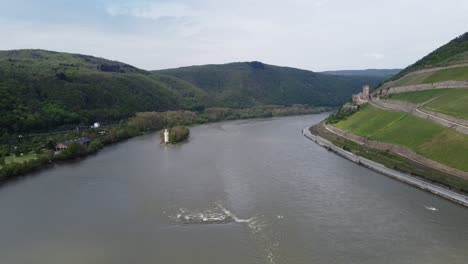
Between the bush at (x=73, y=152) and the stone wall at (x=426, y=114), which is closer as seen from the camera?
the stone wall at (x=426, y=114)

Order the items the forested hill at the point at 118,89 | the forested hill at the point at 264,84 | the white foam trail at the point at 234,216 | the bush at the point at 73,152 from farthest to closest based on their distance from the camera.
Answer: the forested hill at the point at 264,84, the forested hill at the point at 118,89, the bush at the point at 73,152, the white foam trail at the point at 234,216

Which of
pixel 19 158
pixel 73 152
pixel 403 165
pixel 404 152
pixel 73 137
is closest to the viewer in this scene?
pixel 403 165

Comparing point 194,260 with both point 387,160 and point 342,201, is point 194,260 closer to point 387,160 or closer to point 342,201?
point 342,201

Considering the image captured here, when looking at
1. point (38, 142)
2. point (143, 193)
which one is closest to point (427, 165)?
point (143, 193)

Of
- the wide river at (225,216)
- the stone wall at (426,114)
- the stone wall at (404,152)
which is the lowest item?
the wide river at (225,216)

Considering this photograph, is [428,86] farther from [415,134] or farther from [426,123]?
[415,134]

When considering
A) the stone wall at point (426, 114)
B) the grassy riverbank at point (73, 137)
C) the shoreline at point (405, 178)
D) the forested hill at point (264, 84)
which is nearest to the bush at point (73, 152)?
the grassy riverbank at point (73, 137)

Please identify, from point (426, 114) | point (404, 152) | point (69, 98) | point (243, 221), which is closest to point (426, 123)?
point (426, 114)

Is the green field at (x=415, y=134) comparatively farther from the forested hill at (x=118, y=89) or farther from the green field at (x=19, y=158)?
the forested hill at (x=118, y=89)
